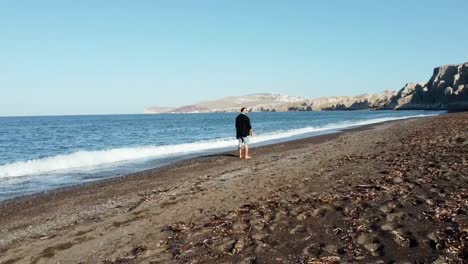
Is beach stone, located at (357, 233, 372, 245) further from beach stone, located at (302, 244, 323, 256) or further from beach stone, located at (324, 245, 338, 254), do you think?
beach stone, located at (302, 244, 323, 256)

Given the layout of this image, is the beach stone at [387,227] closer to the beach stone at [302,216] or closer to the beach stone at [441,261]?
the beach stone at [441,261]

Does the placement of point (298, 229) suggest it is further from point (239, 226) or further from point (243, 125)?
point (243, 125)

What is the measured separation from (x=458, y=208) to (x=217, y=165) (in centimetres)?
1001

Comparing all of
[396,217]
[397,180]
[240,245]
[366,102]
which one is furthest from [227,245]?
[366,102]

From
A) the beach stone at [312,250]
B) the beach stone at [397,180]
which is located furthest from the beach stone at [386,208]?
the beach stone at [397,180]

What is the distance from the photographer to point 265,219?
6379 mm

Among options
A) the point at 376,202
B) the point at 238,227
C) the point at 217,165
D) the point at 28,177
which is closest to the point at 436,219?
the point at 376,202

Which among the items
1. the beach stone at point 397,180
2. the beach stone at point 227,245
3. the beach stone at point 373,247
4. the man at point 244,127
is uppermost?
the man at point 244,127

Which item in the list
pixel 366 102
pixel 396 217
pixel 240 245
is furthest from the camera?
pixel 366 102

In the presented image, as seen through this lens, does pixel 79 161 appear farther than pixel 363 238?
Yes

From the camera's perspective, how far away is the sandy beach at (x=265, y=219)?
4.92m

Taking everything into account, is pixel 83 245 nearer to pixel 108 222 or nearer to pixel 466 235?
pixel 108 222

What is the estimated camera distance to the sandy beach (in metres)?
4.92

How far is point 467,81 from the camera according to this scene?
111 meters
